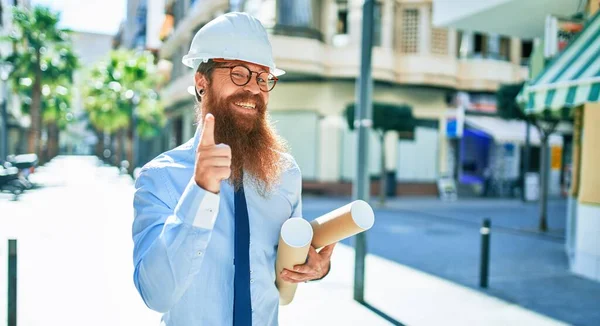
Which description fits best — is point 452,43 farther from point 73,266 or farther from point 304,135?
point 73,266

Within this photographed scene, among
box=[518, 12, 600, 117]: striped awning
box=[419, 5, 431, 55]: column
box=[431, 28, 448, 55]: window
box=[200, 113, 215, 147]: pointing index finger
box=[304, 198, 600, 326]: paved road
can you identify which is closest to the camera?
box=[200, 113, 215, 147]: pointing index finger

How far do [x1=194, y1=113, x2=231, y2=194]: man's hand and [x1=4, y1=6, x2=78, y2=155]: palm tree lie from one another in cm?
2716

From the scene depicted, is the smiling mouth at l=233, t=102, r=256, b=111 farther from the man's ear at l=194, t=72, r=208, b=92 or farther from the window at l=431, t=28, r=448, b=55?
the window at l=431, t=28, r=448, b=55

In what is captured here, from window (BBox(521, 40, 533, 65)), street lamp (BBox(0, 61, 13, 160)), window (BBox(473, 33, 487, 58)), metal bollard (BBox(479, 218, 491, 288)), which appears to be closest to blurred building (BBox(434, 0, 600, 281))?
metal bollard (BBox(479, 218, 491, 288))

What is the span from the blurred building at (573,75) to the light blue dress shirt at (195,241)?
17.6 ft

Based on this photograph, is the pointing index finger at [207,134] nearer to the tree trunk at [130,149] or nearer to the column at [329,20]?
the column at [329,20]

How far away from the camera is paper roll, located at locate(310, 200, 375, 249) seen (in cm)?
153

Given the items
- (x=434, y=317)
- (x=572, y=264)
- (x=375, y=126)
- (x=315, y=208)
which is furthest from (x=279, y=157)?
(x=375, y=126)

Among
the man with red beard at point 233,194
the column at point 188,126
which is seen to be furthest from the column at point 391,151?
the man with red beard at point 233,194

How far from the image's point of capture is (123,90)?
31453 mm

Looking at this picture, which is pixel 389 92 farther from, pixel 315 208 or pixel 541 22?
pixel 541 22

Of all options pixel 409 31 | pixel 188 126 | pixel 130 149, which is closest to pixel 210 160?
pixel 409 31

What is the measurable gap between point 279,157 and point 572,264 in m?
7.66

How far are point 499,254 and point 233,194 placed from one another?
8.52 metres
